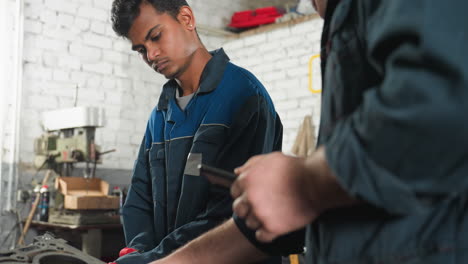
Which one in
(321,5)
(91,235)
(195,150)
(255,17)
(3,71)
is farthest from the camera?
(255,17)

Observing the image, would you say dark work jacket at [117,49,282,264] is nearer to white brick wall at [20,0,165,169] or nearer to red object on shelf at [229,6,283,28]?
white brick wall at [20,0,165,169]

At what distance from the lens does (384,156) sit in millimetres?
461

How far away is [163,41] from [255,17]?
3.22m

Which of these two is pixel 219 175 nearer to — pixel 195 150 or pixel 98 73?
pixel 195 150

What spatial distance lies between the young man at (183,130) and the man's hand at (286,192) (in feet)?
2.42

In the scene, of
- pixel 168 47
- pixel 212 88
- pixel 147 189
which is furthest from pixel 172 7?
pixel 147 189

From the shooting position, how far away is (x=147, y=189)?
1.65 metres

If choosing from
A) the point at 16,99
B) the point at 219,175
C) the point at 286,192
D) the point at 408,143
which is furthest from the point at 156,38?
the point at 16,99

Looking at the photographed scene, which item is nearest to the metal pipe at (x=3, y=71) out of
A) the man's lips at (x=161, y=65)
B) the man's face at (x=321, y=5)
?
the man's lips at (x=161, y=65)

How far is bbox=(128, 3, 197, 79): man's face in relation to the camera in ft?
5.32

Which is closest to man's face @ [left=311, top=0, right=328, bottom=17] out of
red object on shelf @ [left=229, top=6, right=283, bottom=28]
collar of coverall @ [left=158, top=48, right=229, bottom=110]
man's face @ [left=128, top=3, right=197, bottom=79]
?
collar of coverall @ [left=158, top=48, right=229, bottom=110]

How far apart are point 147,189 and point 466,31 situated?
4.41ft

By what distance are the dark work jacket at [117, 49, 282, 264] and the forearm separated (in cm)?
42

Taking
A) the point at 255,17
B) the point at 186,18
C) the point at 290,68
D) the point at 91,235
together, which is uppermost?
the point at 255,17
